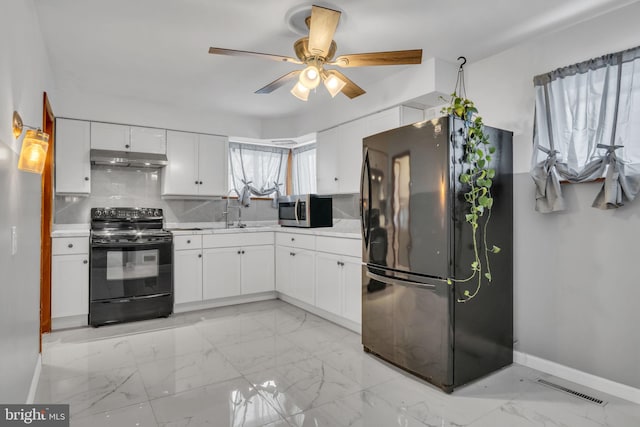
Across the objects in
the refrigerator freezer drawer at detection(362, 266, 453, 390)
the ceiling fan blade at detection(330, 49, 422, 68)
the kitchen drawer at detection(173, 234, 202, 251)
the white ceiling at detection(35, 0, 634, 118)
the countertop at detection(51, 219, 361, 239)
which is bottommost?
the refrigerator freezer drawer at detection(362, 266, 453, 390)

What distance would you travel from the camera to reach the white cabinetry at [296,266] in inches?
157

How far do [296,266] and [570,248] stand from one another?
2648 millimetres

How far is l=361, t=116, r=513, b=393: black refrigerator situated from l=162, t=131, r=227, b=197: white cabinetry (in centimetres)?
244

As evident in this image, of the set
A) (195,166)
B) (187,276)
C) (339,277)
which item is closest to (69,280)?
(187,276)

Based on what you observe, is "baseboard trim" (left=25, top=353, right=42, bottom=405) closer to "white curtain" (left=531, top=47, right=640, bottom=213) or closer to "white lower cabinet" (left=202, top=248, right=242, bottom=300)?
"white lower cabinet" (left=202, top=248, right=242, bottom=300)

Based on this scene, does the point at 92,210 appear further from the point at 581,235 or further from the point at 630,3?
the point at 630,3

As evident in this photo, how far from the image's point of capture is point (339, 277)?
11.7 feet

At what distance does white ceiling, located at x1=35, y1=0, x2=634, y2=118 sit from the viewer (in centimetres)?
231

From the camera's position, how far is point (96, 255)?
3.69 metres

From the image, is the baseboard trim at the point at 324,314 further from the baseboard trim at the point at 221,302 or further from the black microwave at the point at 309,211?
the black microwave at the point at 309,211

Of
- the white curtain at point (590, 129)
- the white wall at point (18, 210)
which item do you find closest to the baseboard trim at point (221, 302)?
the white wall at point (18, 210)

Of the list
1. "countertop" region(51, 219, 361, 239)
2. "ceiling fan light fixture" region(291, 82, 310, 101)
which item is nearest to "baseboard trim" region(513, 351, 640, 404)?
"countertop" region(51, 219, 361, 239)

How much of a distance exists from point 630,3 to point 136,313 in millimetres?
4667

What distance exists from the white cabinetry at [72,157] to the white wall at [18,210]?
58.7 inches
